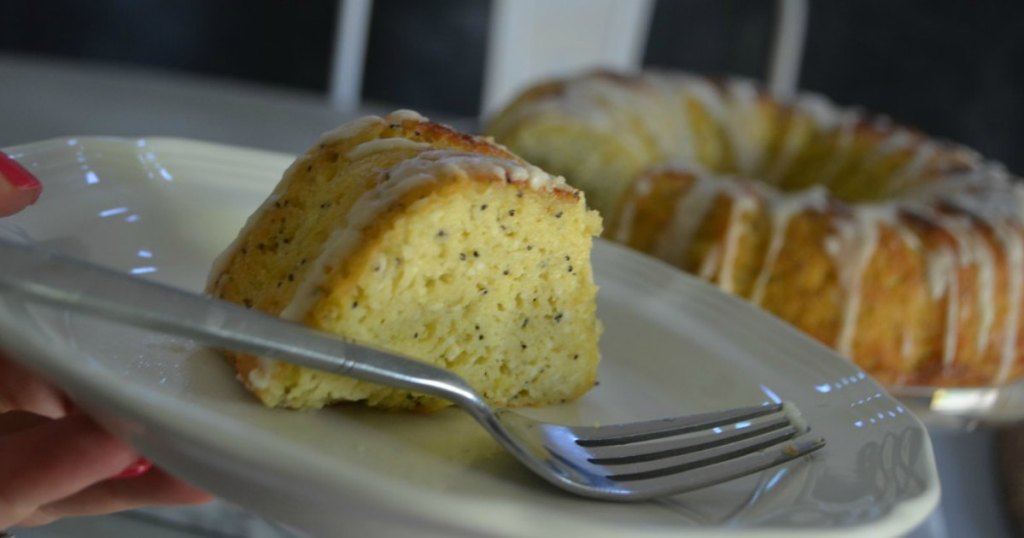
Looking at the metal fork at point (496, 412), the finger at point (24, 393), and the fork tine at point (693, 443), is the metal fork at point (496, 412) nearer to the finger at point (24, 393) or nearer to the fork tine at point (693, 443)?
the fork tine at point (693, 443)

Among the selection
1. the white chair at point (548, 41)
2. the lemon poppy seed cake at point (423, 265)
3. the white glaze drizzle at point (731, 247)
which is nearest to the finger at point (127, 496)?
the lemon poppy seed cake at point (423, 265)

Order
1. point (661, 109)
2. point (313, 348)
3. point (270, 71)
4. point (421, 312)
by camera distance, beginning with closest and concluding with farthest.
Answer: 1. point (313, 348)
2. point (421, 312)
3. point (661, 109)
4. point (270, 71)

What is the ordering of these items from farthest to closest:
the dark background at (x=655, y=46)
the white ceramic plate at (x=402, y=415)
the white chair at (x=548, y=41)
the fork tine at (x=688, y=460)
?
the dark background at (x=655, y=46), the white chair at (x=548, y=41), the fork tine at (x=688, y=460), the white ceramic plate at (x=402, y=415)

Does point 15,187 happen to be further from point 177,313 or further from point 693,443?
point 693,443

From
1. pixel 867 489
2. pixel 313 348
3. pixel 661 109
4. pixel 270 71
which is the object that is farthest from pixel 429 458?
pixel 270 71

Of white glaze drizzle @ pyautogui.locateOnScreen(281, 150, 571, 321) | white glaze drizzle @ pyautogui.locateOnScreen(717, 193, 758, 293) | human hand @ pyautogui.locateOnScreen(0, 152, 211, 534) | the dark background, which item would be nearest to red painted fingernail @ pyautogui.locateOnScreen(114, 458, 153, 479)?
human hand @ pyautogui.locateOnScreen(0, 152, 211, 534)

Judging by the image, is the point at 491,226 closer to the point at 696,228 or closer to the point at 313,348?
the point at 313,348
